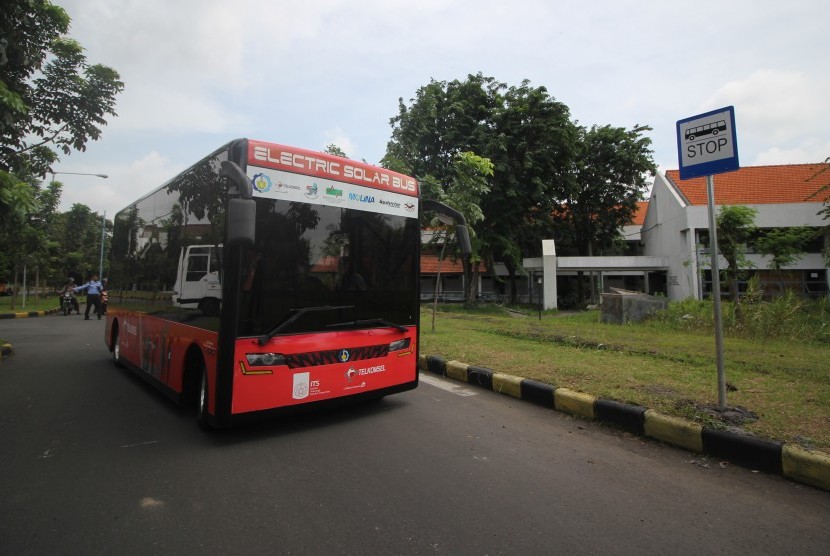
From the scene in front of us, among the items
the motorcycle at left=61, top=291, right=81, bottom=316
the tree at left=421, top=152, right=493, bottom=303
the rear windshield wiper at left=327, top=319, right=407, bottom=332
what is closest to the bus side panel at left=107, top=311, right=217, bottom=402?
the rear windshield wiper at left=327, top=319, right=407, bottom=332

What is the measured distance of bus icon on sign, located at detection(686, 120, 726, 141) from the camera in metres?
4.36

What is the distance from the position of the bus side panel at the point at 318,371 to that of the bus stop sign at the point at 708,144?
339cm

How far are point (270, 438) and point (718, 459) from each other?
391cm

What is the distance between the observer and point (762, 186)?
22.6 m

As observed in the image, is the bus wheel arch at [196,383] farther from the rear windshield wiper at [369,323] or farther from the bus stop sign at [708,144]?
the bus stop sign at [708,144]

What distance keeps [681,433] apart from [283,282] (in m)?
3.83

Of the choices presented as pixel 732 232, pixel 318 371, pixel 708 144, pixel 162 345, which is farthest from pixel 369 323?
pixel 732 232

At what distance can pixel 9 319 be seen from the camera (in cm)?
1828

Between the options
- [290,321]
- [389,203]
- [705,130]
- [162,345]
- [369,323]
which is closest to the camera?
[290,321]

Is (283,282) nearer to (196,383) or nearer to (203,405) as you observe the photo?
(203,405)

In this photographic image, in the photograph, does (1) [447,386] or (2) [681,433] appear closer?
(2) [681,433]

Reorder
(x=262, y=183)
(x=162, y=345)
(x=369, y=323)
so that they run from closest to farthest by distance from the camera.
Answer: (x=262, y=183) → (x=369, y=323) → (x=162, y=345)

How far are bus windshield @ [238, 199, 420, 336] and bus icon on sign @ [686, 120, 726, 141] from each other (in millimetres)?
2936

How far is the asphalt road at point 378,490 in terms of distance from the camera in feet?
8.64
